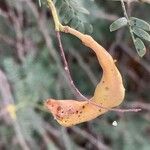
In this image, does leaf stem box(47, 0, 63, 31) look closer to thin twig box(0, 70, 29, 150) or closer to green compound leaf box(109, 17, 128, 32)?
green compound leaf box(109, 17, 128, 32)

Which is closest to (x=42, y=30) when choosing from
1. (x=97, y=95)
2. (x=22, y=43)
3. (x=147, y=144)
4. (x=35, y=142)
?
(x=22, y=43)

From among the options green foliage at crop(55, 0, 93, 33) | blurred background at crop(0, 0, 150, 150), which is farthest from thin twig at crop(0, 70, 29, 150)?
green foliage at crop(55, 0, 93, 33)

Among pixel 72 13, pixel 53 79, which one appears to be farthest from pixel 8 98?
pixel 72 13

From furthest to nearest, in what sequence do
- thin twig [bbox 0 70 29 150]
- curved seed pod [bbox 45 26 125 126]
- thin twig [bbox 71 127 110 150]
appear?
1. thin twig [bbox 71 127 110 150]
2. thin twig [bbox 0 70 29 150]
3. curved seed pod [bbox 45 26 125 126]

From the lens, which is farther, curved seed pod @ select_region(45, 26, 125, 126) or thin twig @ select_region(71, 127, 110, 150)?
thin twig @ select_region(71, 127, 110, 150)

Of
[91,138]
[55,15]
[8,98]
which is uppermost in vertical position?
[55,15]

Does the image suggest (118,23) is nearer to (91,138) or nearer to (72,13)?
(72,13)
